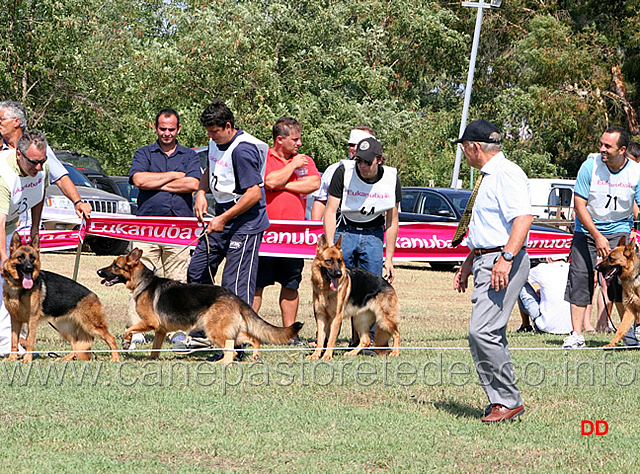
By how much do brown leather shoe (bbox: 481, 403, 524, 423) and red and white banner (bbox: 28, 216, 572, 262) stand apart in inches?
143

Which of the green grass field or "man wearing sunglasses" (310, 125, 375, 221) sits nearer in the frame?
the green grass field

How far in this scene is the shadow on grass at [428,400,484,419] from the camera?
18.2 feet

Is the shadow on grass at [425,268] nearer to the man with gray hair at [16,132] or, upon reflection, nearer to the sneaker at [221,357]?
the sneaker at [221,357]

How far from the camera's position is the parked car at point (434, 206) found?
17.6 meters

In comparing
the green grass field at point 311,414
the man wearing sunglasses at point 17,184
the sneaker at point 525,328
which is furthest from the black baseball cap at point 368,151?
the sneaker at point 525,328

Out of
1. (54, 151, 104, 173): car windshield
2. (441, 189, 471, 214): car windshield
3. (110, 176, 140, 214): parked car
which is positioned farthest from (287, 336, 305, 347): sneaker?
(54, 151, 104, 173): car windshield

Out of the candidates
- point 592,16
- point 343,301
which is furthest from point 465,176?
point 343,301

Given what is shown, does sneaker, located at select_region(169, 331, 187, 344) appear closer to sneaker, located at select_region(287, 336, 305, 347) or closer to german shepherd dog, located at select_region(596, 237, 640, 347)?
sneaker, located at select_region(287, 336, 305, 347)

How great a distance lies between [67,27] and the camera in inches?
971

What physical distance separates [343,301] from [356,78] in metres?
23.3

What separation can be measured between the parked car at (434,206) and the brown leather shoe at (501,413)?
12.2 metres

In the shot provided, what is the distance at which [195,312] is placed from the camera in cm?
697

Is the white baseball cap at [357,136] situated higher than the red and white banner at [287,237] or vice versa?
the white baseball cap at [357,136]

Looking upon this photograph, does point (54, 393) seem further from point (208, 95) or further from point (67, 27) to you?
point (208, 95)
